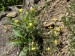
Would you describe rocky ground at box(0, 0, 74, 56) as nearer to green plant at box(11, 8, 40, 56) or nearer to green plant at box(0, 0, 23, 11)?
green plant at box(11, 8, 40, 56)

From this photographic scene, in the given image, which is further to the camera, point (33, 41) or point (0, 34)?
point (0, 34)

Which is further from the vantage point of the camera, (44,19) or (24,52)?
(44,19)

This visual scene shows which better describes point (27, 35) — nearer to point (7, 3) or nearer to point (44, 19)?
point (44, 19)

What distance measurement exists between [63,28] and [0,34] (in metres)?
2.02

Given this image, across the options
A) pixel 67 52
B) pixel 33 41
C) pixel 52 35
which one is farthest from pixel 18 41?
pixel 67 52

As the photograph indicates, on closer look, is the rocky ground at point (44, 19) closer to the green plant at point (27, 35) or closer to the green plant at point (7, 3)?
the green plant at point (27, 35)

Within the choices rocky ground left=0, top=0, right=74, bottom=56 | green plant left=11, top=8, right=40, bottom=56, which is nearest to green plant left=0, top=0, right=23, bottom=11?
rocky ground left=0, top=0, right=74, bottom=56

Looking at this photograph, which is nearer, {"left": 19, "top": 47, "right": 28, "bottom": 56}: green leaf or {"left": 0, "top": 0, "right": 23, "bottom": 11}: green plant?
{"left": 19, "top": 47, "right": 28, "bottom": 56}: green leaf

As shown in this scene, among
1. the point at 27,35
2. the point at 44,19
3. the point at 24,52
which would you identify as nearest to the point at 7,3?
the point at 44,19

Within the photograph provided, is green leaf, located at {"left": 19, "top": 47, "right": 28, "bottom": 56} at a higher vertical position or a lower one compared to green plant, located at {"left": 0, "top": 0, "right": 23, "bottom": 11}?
lower

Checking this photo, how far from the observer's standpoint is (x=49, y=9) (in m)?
6.98

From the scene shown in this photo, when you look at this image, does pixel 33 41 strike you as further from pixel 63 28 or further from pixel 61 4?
pixel 61 4

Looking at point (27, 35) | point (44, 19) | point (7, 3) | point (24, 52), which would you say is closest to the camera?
point (24, 52)

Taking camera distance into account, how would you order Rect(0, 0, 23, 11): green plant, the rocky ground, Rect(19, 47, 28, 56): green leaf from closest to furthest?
Rect(19, 47, 28, 56): green leaf → the rocky ground → Rect(0, 0, 23, 11): green plant
